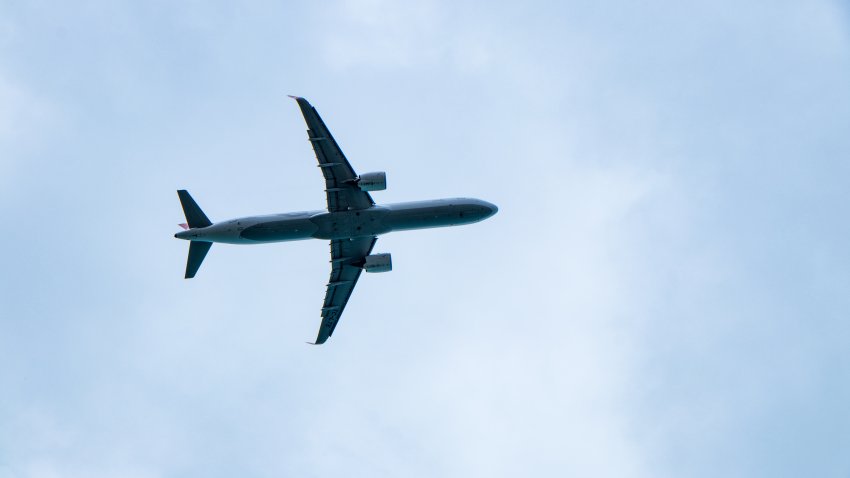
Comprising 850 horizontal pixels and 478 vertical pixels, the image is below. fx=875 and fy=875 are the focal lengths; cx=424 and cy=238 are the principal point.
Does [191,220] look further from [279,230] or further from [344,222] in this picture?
[344,222]

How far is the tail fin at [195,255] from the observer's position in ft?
237

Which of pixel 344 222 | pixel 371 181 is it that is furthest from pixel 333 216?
pixel 371 181

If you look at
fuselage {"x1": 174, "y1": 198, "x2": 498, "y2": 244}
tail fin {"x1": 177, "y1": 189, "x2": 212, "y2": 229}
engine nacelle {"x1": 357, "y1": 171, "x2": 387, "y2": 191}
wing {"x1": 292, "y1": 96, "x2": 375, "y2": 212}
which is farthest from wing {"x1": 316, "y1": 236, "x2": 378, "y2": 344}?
tail fin {"x1": 177, "y1": 189, "x2": 212, "y2": 229}

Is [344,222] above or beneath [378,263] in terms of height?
above

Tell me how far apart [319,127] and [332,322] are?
20.2m

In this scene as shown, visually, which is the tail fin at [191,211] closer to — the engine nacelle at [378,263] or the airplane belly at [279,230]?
the airplane belly at [279,230]

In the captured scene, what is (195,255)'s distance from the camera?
72250 millimetres

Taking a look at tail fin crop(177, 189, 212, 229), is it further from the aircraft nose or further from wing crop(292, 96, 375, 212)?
the aircraft nose

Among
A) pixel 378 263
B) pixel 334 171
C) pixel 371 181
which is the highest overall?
pixel 334 171

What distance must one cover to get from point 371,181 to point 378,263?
8.21m

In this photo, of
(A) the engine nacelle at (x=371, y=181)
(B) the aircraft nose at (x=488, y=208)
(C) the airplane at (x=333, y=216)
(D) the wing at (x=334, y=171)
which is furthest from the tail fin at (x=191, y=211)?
(B) the aircraft nose at (x=488, y=208)

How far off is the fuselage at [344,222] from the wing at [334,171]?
30.9 inches

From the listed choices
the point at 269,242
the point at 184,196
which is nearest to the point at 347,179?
the point at 269,242

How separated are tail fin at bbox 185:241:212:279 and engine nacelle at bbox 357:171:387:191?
13.7 metres
